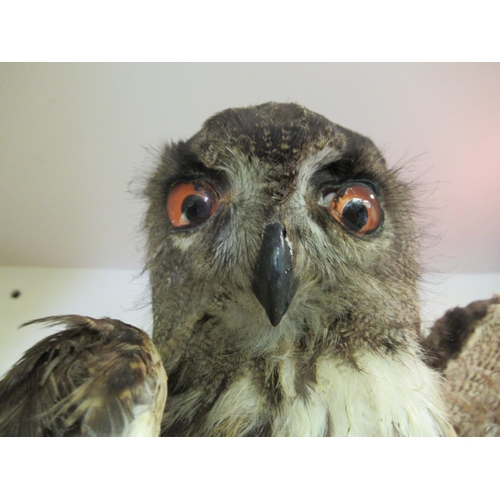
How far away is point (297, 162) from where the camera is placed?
894 mm

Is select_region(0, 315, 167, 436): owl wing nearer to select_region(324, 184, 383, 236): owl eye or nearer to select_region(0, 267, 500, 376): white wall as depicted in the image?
select_region(0, 267, 500, 376): white wall

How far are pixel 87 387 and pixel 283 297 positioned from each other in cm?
38

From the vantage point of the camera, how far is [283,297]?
752 millimetres

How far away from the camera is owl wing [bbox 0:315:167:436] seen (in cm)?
64

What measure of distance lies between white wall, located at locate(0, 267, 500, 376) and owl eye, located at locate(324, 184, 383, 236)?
35cm

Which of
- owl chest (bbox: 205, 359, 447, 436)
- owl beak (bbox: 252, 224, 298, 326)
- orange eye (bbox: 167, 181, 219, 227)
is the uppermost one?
orange eye (bbox: 167, 181, 219, 227)

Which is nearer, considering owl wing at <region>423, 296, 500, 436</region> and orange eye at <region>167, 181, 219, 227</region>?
orange eye at <region>167, 181, 219, 227</region>

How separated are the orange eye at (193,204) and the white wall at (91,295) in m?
0.30

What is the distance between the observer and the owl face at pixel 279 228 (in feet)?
2.85

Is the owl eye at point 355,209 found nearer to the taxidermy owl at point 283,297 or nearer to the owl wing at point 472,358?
the taxidermy owl at point 283,297

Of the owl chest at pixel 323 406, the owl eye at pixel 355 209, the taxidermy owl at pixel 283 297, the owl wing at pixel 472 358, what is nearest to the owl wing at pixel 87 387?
the taxidermy owl at pixel 283 297

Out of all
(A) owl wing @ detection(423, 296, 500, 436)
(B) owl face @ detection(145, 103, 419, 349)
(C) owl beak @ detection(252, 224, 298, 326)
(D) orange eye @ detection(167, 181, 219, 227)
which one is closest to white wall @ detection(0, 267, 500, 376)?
(A) owl wing @ detection(423, 296, 500, 436)

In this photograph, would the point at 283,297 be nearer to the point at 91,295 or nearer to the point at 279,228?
the point at 279,228
